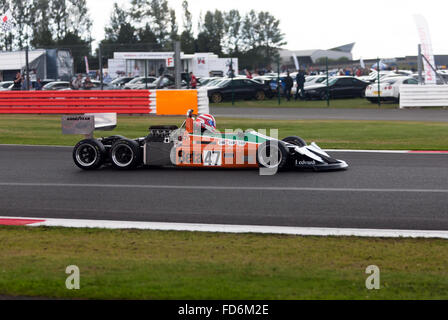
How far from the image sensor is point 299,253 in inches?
263

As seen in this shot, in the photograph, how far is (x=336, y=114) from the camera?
26719 mm

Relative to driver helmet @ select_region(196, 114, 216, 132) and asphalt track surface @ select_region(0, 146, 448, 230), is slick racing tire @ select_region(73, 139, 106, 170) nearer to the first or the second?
asphalt track surface @ select_region(0, 146, 448, 230)

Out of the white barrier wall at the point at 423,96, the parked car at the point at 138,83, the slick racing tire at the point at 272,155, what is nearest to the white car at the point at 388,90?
the white barrier wall at the point at 423,96

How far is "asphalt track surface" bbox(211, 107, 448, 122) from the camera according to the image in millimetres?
24500

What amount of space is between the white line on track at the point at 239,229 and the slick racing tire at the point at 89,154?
3.99 metres

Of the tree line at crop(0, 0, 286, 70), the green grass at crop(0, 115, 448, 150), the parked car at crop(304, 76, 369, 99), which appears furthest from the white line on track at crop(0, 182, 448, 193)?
the tree line at crop(0, 0, 286, 70)

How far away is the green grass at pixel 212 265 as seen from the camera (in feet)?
17.7

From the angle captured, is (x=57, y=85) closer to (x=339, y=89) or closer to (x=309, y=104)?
(x=309, y=104)

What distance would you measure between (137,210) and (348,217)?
2.64m

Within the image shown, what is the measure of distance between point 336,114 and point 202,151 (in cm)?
1571

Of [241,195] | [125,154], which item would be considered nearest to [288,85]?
[125,154]
